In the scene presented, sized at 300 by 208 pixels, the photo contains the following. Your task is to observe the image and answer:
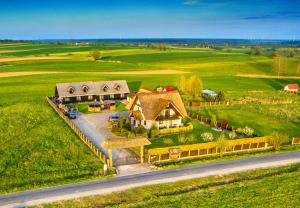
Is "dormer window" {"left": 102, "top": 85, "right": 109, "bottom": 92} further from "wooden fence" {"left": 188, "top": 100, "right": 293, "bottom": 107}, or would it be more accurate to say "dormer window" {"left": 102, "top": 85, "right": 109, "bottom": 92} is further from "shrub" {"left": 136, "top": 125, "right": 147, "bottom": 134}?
"shrub" {"left": 136, "top": 125, "right": 147, "bottom": 134}

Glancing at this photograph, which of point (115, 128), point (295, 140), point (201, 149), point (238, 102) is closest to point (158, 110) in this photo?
point (115, 128)

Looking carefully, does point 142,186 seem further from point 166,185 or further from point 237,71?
point 237,71

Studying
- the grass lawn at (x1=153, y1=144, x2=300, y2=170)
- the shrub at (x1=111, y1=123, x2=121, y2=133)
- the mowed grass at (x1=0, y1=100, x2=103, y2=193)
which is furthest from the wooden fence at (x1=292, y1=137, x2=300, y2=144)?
the mowed grass at (x1=0, y1=100, x2=103, y2=193)

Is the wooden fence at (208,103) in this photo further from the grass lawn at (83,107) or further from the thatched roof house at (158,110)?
the grass lawn at (83,107)

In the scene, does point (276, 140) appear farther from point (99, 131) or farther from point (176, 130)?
point (99, 131)

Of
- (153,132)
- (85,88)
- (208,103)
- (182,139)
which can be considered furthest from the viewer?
(85,88)

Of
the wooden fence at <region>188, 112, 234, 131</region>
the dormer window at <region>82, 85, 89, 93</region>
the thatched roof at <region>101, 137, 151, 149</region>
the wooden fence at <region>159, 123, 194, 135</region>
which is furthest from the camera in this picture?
the dormer window at <region>82, 85, 89, 93</region>
